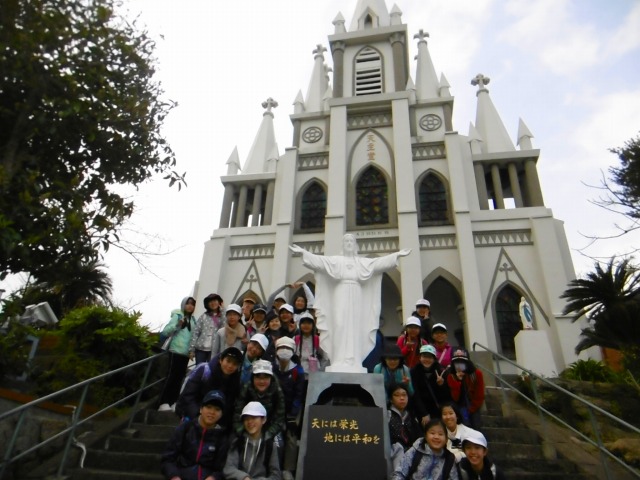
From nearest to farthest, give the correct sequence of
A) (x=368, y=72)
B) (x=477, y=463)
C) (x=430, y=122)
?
(x=477, y=463) → (x=430, y=122) → (x=368, y=72)

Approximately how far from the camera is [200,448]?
11.2 ft

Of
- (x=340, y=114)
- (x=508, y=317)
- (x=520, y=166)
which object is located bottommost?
(x=508, y=317)

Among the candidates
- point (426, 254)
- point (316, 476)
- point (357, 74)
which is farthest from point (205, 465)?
point (357, 74)

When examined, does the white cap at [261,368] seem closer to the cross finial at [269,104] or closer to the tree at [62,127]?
the tree at [62,127]

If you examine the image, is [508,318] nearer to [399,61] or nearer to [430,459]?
[430,459]

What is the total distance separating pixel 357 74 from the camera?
19.4 meters

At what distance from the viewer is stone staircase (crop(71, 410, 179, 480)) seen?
4285 millimetres

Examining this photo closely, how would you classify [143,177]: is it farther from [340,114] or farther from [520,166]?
[520,166]

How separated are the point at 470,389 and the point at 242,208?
13378mm

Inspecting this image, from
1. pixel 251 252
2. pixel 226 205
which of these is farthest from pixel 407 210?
pixel 226 205

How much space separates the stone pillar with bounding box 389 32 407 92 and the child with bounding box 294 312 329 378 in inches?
573

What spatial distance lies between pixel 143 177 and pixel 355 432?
5.11 meters

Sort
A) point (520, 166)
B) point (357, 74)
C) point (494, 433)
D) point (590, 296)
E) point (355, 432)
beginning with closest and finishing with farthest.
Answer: point (355, 432) < point (494, 433) < point (590, 296) < point (520, 166) < point (357, 74)

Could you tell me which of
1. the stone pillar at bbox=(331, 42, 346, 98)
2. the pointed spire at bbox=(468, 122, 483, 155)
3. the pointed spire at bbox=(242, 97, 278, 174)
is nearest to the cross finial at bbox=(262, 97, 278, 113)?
the pointed spire at bbox=(242, 97, 278, 174)
